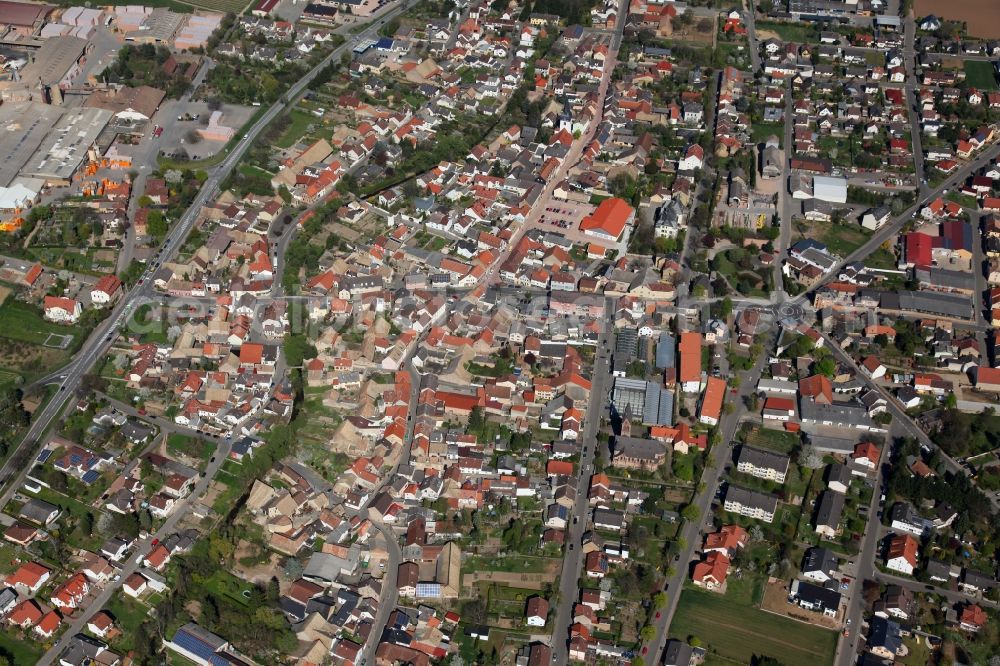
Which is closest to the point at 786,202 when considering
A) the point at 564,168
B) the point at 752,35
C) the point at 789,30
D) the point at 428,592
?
the point at 564,168

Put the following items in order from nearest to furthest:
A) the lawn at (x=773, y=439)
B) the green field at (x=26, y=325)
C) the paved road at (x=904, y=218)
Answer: the lawn at (x=773, y=439)
the green field at (x=26, y=325)
the paved road at (x=904, y=218)

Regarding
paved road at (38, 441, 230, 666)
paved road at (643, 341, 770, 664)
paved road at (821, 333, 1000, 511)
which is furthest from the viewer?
paved road at (821, 333, 1000, 511)

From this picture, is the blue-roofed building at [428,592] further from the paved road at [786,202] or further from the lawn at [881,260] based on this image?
the lawn at [881,260]

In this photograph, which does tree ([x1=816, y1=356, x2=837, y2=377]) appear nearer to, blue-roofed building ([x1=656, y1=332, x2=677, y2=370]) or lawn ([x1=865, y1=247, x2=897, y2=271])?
blue-roofed building ([x1=656, y1=332, x2=677, y2=370])

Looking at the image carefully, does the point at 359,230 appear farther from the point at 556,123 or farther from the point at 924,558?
the point at 924,558

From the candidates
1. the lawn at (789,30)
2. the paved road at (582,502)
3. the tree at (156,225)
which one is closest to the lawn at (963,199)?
the lawn at (789,30)

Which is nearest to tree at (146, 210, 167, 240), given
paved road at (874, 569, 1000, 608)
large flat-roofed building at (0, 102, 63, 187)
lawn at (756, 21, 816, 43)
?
large flat-roofed building at (0, 102, 63, 187)
